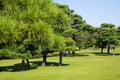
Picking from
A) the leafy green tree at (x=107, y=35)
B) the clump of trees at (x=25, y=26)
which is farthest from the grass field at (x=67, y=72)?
the leafy green tree at (x=107, y=35)

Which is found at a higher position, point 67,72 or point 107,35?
point 107,35

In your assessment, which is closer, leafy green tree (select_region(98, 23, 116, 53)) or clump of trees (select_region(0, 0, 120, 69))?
clump of trees (select_region(0, 0, 120, 69))

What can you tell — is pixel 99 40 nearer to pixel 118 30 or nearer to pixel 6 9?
pixel 118 30

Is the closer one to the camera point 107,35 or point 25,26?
point 25,26

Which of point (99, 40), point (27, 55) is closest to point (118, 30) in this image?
point (99, 40)

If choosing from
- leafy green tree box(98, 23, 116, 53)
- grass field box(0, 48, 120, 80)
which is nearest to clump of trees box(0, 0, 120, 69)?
grass field box(0, 48, 120, 80)

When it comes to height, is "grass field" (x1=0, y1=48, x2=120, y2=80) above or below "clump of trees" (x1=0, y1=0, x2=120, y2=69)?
below

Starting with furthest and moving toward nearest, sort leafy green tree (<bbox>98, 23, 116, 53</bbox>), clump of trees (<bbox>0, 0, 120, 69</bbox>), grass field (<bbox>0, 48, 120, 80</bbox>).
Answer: leafy green tree (<bbox>98, 23, 116, 53</bbox>)
clump of trees (<bbox>0, 0, 120, 69</bbox>)
grass field (<bbox>0, 48, 120, 80</bbox>)

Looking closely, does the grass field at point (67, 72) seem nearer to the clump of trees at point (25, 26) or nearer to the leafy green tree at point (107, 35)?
the clump of trees at point (25, 26)

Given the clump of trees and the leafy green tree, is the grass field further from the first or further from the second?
the leafy green tree

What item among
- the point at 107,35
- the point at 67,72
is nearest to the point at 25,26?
the point at 67,72

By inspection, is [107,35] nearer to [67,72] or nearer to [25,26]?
[67,72]

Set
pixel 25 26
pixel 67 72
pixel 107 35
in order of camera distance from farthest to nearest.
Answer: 1. pixel 107 35
2. pixel 67 72
3. pixel 25 26

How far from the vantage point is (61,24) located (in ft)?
132
